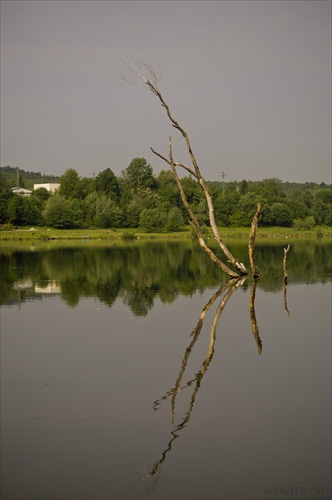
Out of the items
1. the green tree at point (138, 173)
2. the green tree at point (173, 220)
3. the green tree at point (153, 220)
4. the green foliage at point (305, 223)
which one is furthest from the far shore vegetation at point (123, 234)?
the green tree at point (138, 173)

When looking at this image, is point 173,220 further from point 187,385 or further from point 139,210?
point 187,385

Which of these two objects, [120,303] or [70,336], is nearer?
[70,336]

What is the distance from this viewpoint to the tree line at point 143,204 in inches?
3612

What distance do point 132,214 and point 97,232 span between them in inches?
367

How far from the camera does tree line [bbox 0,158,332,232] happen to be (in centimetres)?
9175

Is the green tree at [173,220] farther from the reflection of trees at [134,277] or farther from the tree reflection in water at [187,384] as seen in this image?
the tree reflection in water at [187,384]

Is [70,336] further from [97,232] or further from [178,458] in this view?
[97,232]

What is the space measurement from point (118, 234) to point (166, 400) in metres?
80.8

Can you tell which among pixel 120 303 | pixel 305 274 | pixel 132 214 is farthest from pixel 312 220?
pixel 120 303

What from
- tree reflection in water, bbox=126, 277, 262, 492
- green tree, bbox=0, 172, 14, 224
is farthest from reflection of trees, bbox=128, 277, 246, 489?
green tree, bbox=0, 172, 14, 224

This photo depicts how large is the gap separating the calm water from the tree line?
7243cm

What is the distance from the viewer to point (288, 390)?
1045 centimetres

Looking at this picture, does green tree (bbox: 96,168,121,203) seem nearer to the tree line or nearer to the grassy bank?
the tree line

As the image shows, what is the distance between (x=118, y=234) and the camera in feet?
296
